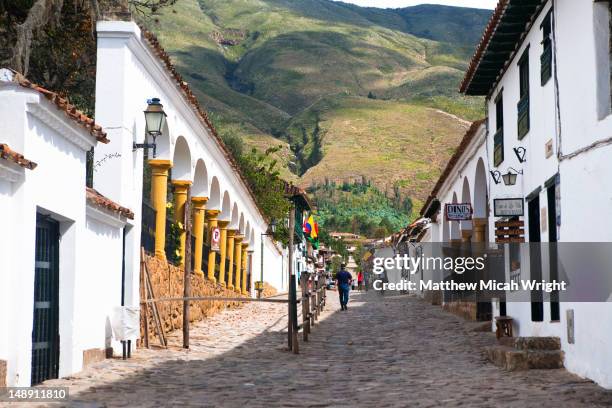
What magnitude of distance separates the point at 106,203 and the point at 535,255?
659 cm

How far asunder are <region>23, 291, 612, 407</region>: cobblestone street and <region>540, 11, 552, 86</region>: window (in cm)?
412

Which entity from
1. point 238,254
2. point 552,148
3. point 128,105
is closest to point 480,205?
point 552,148

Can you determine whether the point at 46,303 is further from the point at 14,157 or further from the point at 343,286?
the point at 343,286

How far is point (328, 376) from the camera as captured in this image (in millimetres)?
12586

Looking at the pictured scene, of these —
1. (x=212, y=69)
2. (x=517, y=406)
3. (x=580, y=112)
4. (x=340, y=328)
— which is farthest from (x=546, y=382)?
(x=212, y=69)

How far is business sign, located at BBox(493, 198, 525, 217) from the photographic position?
51.4ft

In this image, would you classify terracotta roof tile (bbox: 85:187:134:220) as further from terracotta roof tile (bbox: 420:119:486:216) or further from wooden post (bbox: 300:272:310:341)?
terracotta roof tile (bbox: 420:119:486:216)

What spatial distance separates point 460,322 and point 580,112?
11942 mm

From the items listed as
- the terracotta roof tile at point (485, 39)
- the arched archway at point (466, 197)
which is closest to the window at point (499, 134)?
the terracotta roof tile at point (485, 39)

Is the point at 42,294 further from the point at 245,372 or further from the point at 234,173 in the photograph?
the point at 234,173

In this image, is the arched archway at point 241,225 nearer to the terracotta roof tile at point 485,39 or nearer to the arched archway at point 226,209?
the arched archway at point 226,209

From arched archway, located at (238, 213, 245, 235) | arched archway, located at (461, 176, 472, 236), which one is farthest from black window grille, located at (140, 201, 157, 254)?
arched archway, located at (238, 213, 245, 235)

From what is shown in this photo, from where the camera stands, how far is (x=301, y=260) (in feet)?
223

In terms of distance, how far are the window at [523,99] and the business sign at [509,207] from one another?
1.07 metres
